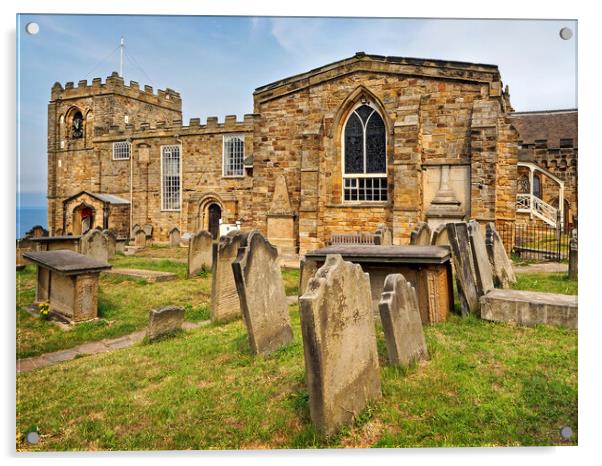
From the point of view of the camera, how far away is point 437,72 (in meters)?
13.2

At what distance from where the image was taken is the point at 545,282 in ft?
26.1

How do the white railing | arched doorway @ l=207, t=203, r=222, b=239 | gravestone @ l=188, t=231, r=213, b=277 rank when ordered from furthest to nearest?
arched doorway @ l=207, t=203, r=222, b=239 < the white railing < gravestone @ l=188, t=231, r=213, b=277

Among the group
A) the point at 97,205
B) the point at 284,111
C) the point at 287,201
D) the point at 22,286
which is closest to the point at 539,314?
the point at 22,286

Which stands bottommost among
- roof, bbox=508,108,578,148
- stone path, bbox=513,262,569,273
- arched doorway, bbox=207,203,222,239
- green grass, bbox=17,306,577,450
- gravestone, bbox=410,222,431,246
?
green grass, bbox=17,306,577,450

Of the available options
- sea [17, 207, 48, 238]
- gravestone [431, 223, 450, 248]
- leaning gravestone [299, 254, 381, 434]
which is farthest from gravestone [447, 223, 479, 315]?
sea [17, 207, 48, 238]

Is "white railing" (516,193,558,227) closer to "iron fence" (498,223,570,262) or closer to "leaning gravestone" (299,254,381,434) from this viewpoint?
"iron fence" (498,223,570,262)

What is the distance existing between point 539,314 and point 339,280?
316cm

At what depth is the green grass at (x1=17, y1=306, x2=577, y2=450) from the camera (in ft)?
12.1

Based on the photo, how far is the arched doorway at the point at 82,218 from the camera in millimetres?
24517

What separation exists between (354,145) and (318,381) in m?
12.1

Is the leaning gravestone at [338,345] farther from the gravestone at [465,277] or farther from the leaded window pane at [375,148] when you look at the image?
the leaded window pane at [375,148]

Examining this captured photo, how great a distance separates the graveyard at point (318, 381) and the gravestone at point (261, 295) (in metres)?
0.02

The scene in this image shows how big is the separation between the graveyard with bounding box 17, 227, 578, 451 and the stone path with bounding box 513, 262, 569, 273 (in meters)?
3.25

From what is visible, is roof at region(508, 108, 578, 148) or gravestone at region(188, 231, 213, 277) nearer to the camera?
gravestone at region(188, 231, 213, 277)
